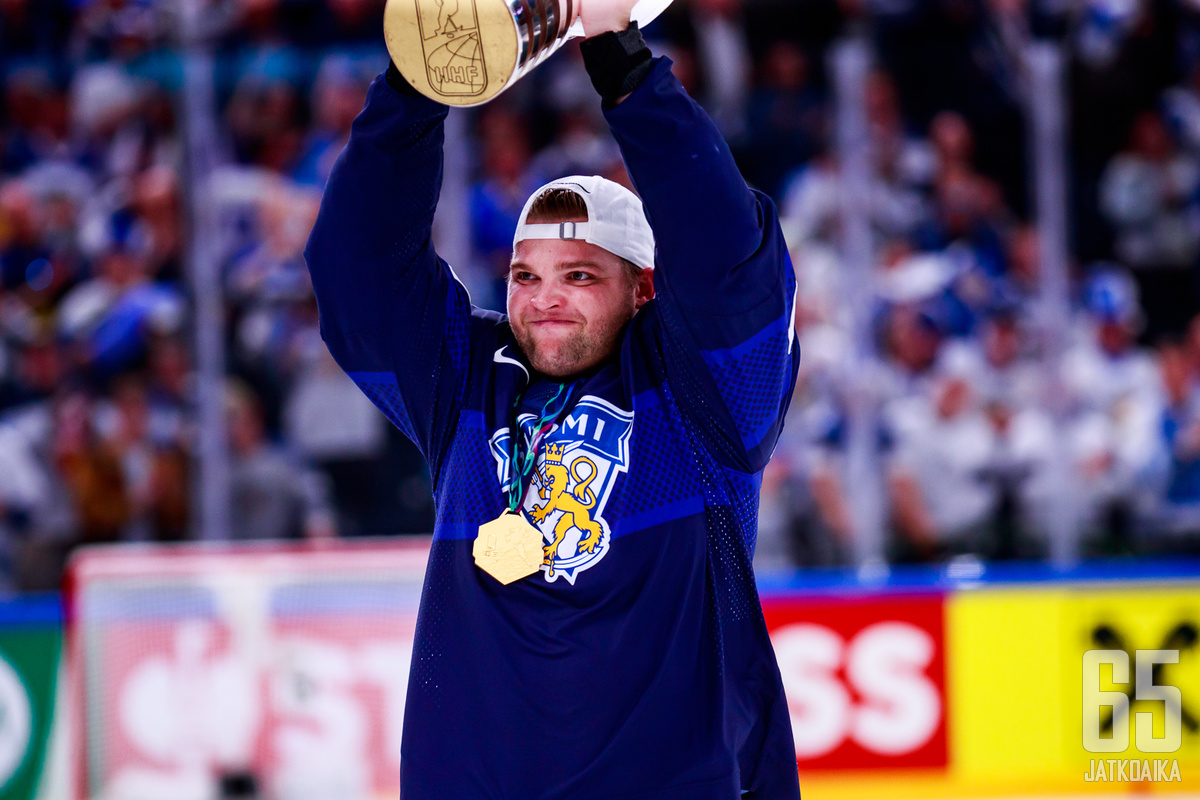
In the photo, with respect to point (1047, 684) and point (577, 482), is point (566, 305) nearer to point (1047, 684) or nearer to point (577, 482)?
point (577, 482)

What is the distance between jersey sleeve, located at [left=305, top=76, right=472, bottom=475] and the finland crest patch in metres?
0.19

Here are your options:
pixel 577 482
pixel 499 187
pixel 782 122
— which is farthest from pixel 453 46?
pixel 782 122

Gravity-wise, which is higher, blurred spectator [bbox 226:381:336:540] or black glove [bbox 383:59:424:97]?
black glove [bbox 383:59:424:97]

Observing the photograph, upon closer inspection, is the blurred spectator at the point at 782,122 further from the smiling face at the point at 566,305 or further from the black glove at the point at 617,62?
the black glove at the point at 617,62

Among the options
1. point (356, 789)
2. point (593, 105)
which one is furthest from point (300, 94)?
point (356, 789)

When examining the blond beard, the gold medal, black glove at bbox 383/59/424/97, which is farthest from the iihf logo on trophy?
the gold medal

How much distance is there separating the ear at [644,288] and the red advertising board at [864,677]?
149 inches

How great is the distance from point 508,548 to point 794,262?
224 inches

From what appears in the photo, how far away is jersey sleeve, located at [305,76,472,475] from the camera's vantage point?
229 cm

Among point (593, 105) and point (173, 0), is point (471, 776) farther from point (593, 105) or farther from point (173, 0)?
point (593, 105)

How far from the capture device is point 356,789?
19.0 ft
